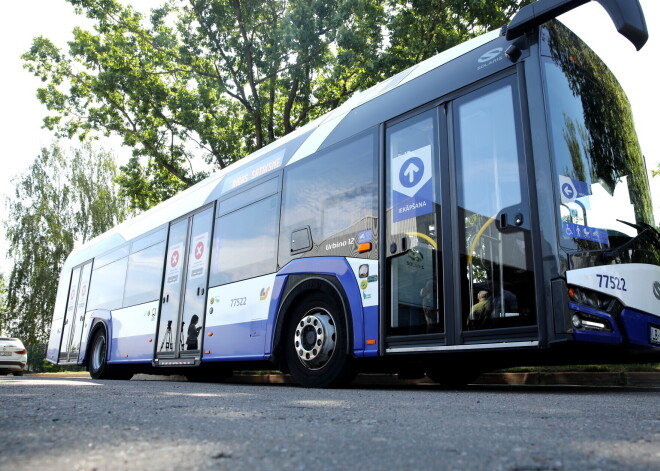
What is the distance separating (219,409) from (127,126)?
16.6 metres

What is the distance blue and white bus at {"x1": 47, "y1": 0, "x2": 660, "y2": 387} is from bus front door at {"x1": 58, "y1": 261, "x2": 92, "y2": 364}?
6903 mm

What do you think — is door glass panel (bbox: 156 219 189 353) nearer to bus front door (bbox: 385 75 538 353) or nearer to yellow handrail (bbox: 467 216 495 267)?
bus front door (bbox: 385 75 538 353)

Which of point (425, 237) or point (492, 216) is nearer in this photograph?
point (492, 216)

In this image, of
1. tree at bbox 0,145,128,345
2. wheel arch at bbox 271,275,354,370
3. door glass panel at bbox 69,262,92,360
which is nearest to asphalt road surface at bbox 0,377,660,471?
wheel arch at bbox 271,275,354,370

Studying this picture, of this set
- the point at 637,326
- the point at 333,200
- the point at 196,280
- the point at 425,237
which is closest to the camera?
the point at 637,326

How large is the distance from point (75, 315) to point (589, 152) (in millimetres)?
12495

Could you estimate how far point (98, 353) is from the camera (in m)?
12.7

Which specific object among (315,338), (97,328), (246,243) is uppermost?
(246,243)

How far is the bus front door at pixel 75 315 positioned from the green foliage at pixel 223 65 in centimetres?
522

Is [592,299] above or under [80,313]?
under

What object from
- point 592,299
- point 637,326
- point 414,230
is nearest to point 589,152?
point 592,299

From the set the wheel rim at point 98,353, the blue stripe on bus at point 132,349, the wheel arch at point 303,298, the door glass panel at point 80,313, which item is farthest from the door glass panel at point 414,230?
the door glass panel at point 80,313

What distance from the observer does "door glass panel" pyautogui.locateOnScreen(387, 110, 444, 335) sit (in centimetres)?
555

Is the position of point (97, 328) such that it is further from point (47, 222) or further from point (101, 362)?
point (47, 222)
